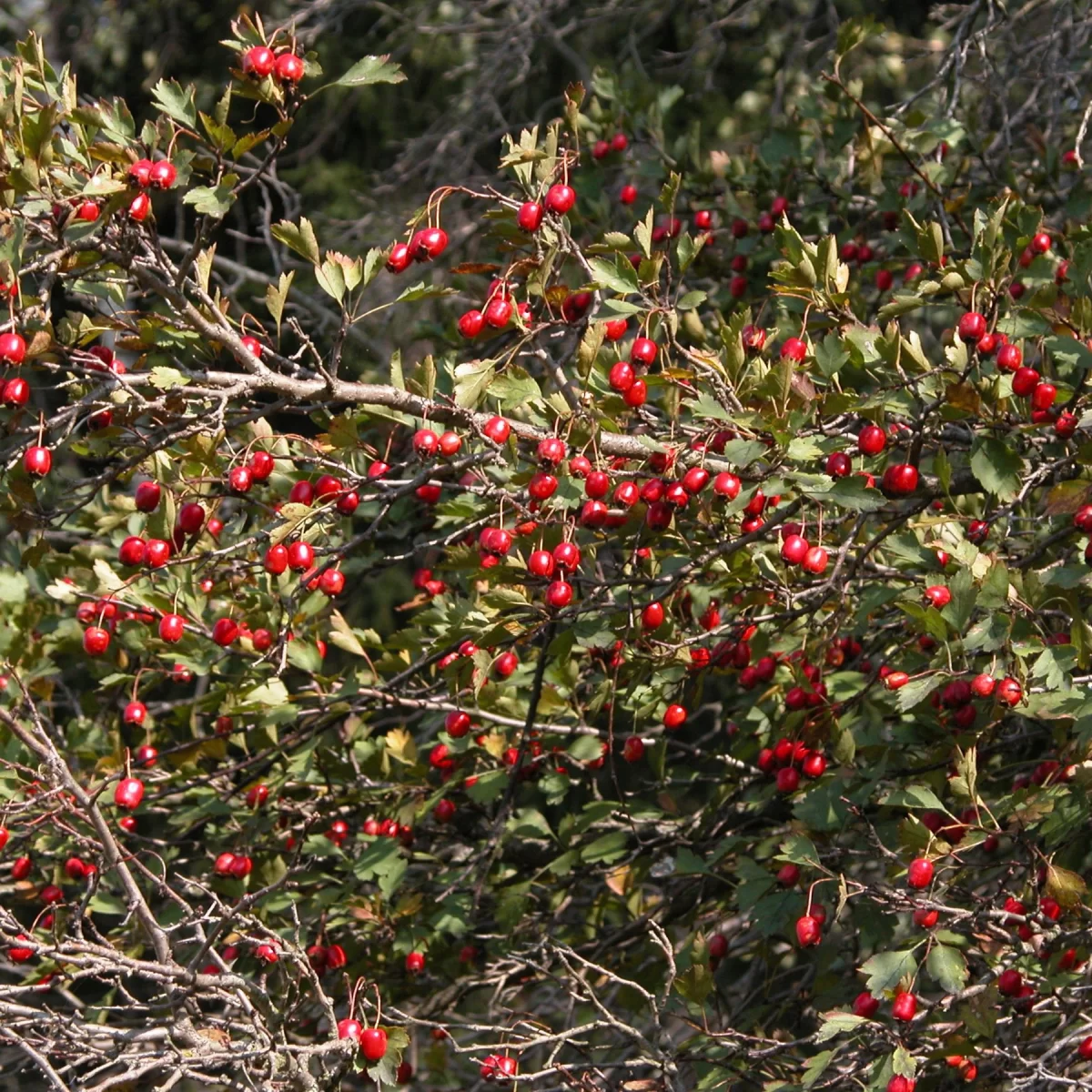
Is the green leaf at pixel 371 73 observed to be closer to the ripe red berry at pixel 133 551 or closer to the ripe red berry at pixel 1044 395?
the ripe red berry at pixel 133 551

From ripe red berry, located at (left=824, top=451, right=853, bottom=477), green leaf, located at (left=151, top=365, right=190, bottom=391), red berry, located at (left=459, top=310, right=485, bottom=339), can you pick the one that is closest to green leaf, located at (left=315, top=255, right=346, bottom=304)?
red berry, located at (left=459, top=310, right=485, bottom=339)

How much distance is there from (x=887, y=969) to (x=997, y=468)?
2.97ft

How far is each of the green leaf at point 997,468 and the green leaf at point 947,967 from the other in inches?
31.7

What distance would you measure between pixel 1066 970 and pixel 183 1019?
1.61 meters

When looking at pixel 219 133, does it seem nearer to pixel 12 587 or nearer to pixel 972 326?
pixel 972 326

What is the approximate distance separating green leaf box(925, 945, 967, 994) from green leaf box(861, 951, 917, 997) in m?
0.04

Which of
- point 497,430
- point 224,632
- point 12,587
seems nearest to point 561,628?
point 497,430

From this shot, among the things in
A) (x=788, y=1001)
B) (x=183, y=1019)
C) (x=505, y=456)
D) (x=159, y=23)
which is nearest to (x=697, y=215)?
(x=505, y=456)

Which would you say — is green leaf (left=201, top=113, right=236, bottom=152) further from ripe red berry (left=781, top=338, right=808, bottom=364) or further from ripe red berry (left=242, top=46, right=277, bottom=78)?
ripe red berry (left=781, top=338, right=808, bottom=364)

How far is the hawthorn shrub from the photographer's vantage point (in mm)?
2363

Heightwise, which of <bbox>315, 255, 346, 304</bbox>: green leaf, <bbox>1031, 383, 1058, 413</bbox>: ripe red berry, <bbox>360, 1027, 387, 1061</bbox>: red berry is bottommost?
<bbox>360, 1027, 387, 1061</bbox>: red berry

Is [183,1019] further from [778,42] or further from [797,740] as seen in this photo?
[778,42]

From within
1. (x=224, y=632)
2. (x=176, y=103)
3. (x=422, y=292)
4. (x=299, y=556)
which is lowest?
(x=224, y=632)

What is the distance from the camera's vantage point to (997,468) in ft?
8.02
